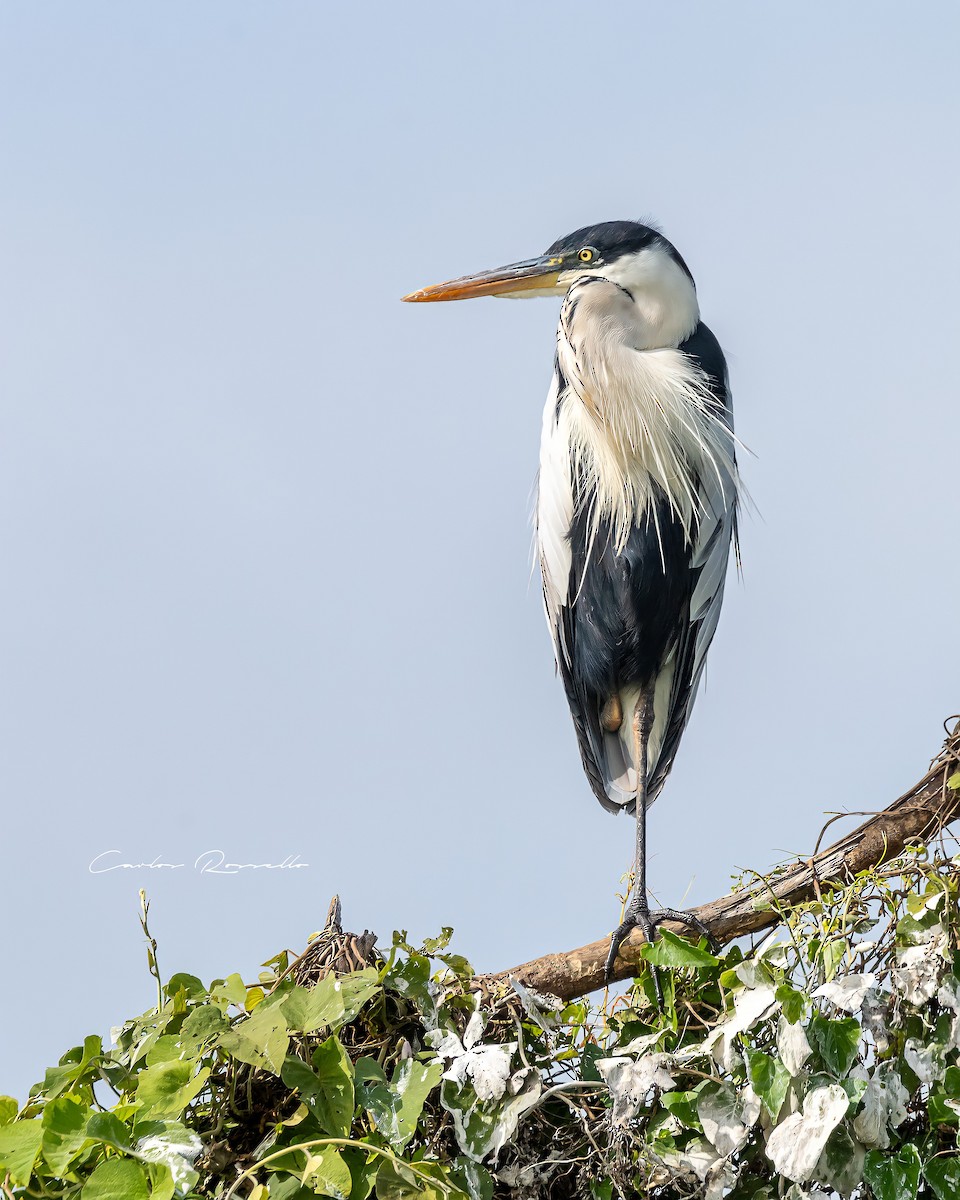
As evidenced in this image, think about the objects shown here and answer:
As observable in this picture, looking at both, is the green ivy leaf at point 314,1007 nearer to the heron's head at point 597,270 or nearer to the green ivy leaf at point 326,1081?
the green ivy leaf at point 326,1081

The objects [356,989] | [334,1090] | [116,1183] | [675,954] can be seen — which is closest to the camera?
[116,1183]

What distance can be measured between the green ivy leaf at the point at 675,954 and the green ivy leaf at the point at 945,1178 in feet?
1.08

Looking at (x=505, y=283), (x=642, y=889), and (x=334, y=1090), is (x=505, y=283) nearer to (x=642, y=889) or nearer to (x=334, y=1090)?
(x=642, y=889)

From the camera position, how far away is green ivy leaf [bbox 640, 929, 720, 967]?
1.60 metres

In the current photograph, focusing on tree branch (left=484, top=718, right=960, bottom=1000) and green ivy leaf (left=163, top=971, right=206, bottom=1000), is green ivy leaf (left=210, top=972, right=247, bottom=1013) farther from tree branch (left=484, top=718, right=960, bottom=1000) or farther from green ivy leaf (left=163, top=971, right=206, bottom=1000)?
tree branch (left=484, top=718, right=960, bottom=1000)

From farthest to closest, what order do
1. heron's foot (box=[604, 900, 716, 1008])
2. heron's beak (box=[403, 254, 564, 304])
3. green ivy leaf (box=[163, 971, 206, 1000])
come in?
1. heron's beak (box=[403, 254, 564, 304])
2. heron's foot (box=[604, 900, 716, 1008])
3. green ivy leaf (box=[163, 971, 206, 1000])

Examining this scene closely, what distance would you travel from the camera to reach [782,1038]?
1.41 meters

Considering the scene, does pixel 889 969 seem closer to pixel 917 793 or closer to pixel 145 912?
pixel 917 793

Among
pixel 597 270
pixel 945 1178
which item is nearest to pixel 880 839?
pixel 945 1178

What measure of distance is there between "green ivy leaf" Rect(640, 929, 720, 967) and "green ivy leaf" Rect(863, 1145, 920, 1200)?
0.29 meters

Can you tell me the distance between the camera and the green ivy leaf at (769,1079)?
4.58 ft

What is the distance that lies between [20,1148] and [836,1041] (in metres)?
0.89

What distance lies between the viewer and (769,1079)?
141cm

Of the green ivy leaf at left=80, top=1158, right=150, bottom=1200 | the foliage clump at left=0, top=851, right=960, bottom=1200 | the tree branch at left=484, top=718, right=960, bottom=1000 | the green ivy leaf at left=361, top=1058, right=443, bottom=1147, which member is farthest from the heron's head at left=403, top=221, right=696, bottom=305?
the green ivy leaf at left=80, top=1158, right=150, bottom=1200
